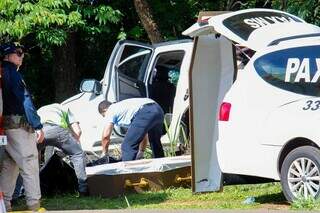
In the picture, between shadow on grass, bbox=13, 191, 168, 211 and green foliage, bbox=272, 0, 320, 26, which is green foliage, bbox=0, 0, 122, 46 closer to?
green foliage, bbox=272, 0, 320, 26

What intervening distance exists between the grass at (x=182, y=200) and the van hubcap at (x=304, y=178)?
316 mm

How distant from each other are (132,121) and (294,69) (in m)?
3.18

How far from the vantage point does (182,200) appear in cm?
1021

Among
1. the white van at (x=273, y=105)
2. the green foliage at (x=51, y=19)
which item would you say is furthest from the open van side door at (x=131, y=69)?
the white van at (x=273, y=105)

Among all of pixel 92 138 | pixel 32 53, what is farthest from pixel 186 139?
pixel 32 53

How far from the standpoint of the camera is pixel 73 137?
1101 centimetres

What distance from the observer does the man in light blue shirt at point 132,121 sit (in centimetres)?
1157

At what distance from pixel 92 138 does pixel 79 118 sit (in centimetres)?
50

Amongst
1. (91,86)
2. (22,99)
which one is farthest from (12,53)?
(91,86)

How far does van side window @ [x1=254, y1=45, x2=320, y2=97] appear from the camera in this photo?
29.5 feet

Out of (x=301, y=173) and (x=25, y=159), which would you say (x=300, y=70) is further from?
(x=25, y=159)

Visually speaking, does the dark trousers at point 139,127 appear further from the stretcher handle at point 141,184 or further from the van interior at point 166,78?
the van interior at point 166,78

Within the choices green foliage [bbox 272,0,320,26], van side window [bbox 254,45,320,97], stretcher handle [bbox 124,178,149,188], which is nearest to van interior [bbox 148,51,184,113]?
stretcher handle [bbox 124,178,149,188]

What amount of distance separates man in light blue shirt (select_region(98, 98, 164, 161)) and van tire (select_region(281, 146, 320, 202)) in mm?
3034
